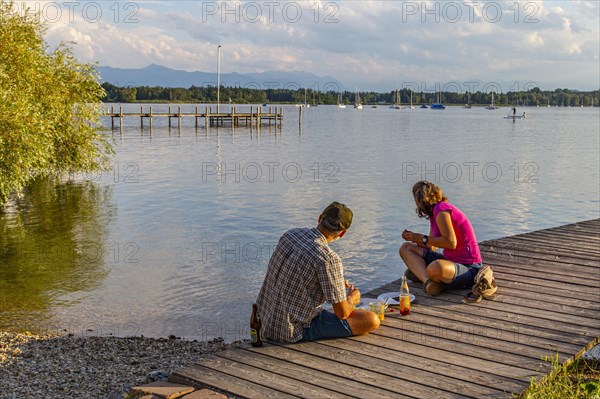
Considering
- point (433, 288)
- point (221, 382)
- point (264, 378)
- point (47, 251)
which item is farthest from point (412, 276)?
point (47, 251)

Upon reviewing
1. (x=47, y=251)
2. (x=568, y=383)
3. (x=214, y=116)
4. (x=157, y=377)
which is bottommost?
(x=47, y=251)

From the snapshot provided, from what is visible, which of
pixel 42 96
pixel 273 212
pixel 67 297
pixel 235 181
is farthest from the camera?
pixel 235 181

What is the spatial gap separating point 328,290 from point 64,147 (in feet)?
64.4

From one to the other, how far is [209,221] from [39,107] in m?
6.21

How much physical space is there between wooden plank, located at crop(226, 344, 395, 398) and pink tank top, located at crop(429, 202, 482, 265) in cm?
278

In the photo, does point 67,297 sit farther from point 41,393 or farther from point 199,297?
point 41,393

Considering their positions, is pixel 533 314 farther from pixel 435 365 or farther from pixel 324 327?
pixel 324 327

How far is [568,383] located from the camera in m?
5.41

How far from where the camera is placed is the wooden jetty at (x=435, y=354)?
497cm

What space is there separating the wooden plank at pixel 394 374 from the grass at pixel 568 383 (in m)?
0.53

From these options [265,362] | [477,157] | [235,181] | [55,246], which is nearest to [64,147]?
[55,246]

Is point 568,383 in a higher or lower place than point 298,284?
lower

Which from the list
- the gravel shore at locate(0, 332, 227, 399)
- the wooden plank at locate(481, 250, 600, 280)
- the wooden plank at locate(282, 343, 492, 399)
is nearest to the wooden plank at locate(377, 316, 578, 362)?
the wooden plank at locate(282, 343, 492, 399)

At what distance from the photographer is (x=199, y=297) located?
1184cm
